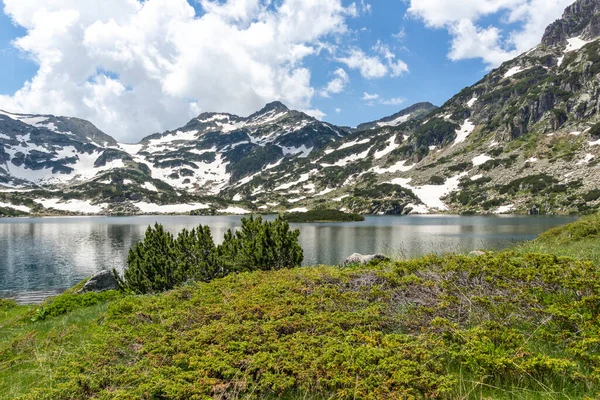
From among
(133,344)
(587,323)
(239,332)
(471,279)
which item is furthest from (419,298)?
(133,344)

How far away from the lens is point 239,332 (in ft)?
21.1

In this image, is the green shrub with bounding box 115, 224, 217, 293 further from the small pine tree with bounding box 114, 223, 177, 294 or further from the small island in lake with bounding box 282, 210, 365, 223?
the small island in lake with bounding box 282, 210, 365, 223

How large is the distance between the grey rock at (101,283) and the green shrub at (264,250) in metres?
11.1

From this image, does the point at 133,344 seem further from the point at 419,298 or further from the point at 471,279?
the point at 471,279

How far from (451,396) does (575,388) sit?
5.67 ft

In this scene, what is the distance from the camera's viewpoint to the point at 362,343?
18.8 feet

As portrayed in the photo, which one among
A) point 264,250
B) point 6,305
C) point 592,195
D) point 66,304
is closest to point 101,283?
point 6,305

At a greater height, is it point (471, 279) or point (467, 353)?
point (471, 279)

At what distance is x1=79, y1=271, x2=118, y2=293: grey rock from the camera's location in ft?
80.2

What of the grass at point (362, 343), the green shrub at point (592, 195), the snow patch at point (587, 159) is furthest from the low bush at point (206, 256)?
the snow patch at point (587, 159)

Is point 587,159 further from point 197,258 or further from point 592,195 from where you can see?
point 197,258

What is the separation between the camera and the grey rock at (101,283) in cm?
2444

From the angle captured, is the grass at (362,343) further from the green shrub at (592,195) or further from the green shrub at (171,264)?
the green shrub at (592,195)

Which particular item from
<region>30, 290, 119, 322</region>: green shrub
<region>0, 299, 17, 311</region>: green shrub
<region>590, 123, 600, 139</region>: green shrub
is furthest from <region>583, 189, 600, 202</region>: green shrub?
<region>0, 299, 17, 311</region>: green shrub
